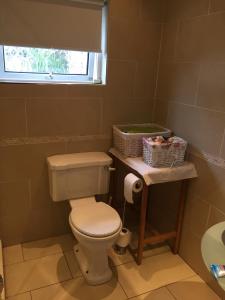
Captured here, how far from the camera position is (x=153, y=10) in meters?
2.09

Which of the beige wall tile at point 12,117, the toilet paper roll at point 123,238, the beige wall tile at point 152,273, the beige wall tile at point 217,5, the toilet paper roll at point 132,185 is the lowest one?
the beige wall tile at point 152,273

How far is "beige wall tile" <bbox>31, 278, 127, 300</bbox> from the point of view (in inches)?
69.0

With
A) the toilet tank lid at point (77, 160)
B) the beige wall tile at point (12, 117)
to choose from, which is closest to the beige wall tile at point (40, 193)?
the toilet tank lid at point (77, 160)

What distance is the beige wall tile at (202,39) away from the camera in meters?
1.67

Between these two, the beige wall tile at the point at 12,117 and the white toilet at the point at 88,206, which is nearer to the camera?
the white toilet at the point at 88,206

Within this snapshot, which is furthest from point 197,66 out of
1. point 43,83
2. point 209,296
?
point 209,296

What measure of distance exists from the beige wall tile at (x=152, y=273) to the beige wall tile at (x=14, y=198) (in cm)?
91

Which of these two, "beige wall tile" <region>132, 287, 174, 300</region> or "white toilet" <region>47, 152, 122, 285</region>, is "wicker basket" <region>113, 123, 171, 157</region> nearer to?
"white toilet" <region>47, 152, 122, 285</region>

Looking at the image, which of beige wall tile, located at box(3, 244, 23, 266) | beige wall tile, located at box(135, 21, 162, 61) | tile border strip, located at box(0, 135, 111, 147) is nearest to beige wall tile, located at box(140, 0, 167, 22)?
beige wall tile, located at box(135, 21, 162, 61)

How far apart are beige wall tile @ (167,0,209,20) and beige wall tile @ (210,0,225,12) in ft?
0.14

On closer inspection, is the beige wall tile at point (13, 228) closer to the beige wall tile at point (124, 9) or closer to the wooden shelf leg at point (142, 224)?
the wooden shelf leg at point (142, 224)

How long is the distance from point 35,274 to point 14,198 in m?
0.59

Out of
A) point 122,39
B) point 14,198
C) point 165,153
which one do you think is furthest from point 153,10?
point 14,198

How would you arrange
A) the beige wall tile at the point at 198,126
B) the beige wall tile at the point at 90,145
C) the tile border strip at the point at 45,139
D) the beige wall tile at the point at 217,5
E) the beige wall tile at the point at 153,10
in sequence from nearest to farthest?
the beige wall tile at the point at 217,5 < the beige wall tile at the point at 198,126 < the tile border strip at the point at 45,139 < the beige wall tile at the point at 153,10 < the beige wall tile at the point at 90,145
